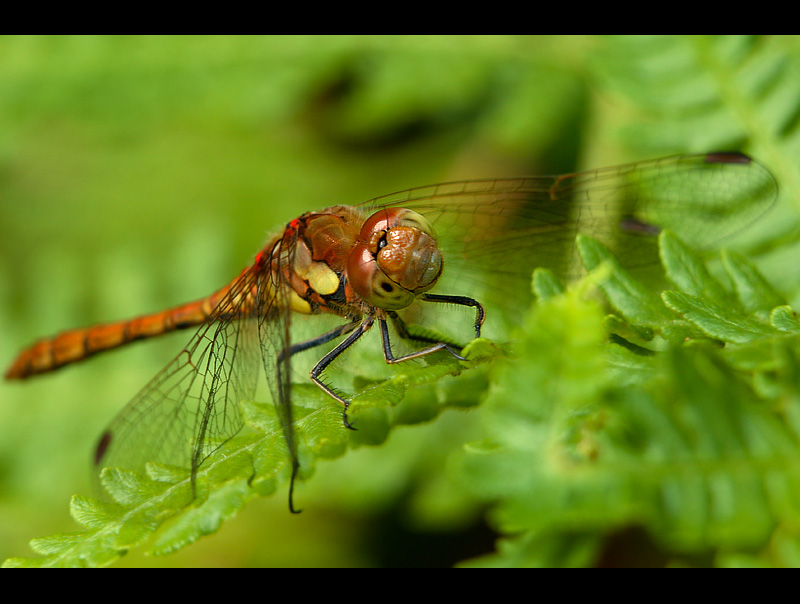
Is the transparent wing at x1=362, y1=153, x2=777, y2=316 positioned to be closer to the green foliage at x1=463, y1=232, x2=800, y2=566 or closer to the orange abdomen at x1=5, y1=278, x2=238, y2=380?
the orange abdomen at x1=5, y1=278, x2=238, y2=380

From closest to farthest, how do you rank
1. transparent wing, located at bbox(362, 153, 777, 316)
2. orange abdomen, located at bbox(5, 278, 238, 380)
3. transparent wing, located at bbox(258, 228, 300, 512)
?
1. transparent wing, located at bbox(258, 228, 300, 512)
2. transparent wing, located at bbox(362, 153, 777, 316)
3. orange abdomen, located at bbox(5, 278, 238, 380)

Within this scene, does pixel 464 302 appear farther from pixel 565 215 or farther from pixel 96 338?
pixel 96 338

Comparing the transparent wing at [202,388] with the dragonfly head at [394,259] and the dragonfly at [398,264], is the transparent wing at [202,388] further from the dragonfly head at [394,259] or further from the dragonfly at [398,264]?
the dragonfly head at [394,259]

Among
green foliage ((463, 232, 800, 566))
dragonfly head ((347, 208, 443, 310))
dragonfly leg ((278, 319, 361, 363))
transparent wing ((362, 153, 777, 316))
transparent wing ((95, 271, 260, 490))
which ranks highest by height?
transparent wing ((362, 153, 777, 316))

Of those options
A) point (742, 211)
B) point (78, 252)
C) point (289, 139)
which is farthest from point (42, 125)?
point (742, 211)

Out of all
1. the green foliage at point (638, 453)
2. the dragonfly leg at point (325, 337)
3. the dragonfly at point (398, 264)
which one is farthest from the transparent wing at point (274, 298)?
the green foliage at point (638, 453)

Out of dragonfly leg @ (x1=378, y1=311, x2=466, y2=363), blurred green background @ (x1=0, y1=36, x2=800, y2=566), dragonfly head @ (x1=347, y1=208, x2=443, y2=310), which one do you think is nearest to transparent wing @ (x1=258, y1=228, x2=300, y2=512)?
dragonfly head @ (x1=347, y1=208, x2=443, y2=310)

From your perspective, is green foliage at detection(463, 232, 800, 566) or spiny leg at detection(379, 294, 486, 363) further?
spiny leg at detection(379, 294, 486, 363)
